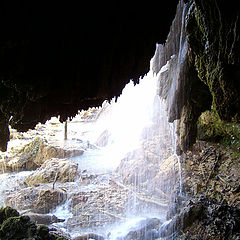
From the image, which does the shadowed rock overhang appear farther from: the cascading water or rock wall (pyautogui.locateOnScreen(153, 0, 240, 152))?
the cascading water

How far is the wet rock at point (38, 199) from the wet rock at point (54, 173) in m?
1.34

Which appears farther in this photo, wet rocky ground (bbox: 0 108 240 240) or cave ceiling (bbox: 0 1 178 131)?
wet rocky ground (bbox: 0 108 240 240)

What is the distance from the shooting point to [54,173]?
11.6m

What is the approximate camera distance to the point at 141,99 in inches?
780

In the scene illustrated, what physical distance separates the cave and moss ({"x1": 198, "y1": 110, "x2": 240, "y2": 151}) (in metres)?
0.04

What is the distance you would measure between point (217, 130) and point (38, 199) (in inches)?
318

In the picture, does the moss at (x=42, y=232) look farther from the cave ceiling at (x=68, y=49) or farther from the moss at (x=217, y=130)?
the moss at (x=217, y=130)

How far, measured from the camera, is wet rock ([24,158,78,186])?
1120 cm

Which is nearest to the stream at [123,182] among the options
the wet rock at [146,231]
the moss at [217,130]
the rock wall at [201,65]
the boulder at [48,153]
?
the wet rock at [146,231]

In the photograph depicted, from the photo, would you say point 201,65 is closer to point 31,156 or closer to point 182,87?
point 182,87

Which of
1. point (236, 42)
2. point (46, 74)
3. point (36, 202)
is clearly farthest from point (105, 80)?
point (36, 202)

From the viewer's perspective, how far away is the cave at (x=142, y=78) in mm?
3123

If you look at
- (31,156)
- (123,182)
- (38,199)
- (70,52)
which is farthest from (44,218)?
(70,52)

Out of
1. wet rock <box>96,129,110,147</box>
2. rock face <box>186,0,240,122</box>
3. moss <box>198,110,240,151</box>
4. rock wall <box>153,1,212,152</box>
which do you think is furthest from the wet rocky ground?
wet rock <box>96,129,110,147</box>
